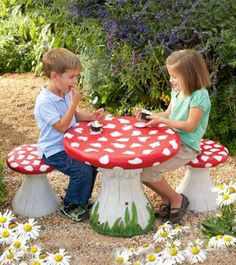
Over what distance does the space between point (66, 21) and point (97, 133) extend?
3025 millimetres

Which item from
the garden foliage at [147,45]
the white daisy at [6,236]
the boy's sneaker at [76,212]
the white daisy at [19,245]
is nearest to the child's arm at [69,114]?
the boy's sneaker at [76,212]

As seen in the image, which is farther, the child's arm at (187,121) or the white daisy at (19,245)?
the child's arm at (187,121)

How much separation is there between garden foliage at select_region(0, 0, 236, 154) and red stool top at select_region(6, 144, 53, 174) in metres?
1.72

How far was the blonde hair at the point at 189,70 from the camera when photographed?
3973 mm

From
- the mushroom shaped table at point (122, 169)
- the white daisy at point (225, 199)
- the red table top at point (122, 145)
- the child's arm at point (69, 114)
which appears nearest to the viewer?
the white daisy at point (225, 199)

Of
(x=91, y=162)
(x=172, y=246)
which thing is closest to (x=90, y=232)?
(x=91, y=162)

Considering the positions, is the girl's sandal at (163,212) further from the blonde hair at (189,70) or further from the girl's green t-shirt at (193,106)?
the blonde hair at (189,70)

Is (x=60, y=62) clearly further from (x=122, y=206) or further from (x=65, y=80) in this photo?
(x=122, y=206)

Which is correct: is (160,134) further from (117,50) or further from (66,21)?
(66,21)

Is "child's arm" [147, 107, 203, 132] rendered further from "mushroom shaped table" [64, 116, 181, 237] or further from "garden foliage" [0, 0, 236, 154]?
"garden foliage" [0, 0, 236, 154]

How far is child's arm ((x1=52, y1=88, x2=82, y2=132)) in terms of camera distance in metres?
3.89

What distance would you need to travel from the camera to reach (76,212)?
4.20 metres

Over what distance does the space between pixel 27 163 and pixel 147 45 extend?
6.90ft

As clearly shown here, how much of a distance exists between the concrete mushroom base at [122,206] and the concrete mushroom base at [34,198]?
1.65 feet
